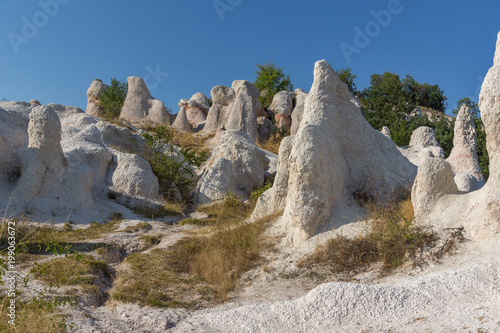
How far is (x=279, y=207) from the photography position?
8.16 meters

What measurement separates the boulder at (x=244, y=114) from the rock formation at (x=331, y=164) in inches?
566

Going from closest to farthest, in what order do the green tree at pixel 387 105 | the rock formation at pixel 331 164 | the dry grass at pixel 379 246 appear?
the dry grass at pixel 379 246 < the rock formation at pixel 331 164 < the green tree at pixel 387 105

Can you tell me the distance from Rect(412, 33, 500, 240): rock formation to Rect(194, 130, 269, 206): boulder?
6.62 meters

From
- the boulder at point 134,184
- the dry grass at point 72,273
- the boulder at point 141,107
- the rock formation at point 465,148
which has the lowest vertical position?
the dry grass at point 72,273

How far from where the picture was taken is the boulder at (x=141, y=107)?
24.6 m

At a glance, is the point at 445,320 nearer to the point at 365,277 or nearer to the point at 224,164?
the point at 365,277

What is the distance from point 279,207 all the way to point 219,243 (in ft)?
5.17

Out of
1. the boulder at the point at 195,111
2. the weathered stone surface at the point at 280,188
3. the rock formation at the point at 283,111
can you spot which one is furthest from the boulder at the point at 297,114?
the weathered stone surface at the point at 280,188

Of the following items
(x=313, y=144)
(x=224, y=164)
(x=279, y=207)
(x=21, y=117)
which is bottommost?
(x=279, y=207)

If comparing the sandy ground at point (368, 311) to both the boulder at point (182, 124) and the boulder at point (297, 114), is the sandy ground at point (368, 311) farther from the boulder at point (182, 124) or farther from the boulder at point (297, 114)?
the boulder at point (182, 124)

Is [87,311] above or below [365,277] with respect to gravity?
below

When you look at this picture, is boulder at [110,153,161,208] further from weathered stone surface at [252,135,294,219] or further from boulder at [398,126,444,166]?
boulder at [398,126,444,166]

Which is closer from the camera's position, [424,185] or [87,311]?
[87,311]

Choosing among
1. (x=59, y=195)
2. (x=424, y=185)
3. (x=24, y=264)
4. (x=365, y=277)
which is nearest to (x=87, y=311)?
(x=24, y=264)
